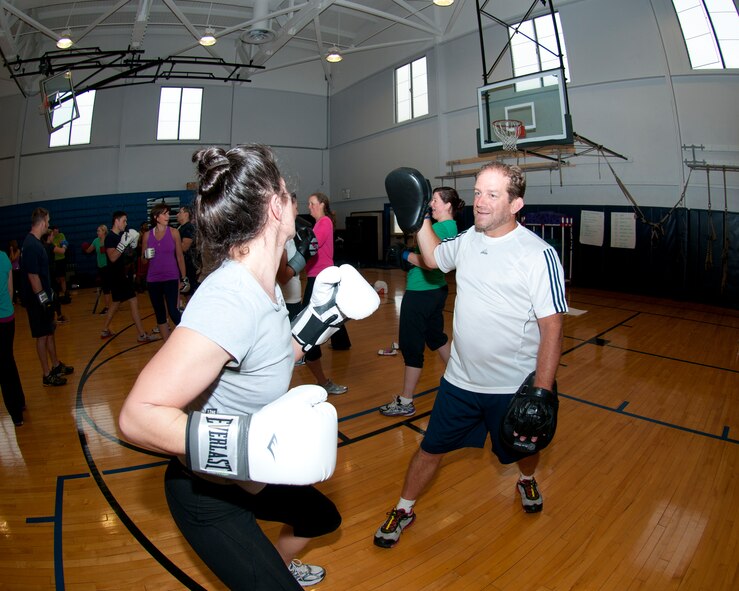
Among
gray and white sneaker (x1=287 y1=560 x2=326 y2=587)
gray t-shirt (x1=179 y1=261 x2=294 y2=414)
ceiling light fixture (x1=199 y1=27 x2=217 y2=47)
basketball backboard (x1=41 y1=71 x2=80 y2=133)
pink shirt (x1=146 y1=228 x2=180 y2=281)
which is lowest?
gray and white sneaker (x1=287 y1=560 x2=326 y2=587)

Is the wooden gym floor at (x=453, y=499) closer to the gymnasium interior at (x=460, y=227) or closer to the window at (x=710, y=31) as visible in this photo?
the gymnasium interior at (x=460, y=227)

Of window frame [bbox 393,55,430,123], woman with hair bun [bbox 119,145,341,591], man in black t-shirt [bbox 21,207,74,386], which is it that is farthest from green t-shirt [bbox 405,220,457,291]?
window frame [bbox 393,55,430,123]

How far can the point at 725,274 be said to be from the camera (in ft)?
24.3

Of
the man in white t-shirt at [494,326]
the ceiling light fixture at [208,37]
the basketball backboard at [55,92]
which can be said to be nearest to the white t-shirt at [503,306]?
the man in white t-shirt at [494,326]

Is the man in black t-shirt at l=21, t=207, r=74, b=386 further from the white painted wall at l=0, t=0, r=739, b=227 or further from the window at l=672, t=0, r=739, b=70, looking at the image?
the window at l=672, t=0, r=739, b=70

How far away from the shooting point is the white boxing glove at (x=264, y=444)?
0.85 m

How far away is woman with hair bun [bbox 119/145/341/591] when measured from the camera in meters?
0.84

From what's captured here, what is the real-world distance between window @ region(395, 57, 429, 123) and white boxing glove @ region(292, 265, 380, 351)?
1211 centimetres

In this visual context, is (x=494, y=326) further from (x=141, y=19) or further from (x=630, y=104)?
(x=141, y=19)

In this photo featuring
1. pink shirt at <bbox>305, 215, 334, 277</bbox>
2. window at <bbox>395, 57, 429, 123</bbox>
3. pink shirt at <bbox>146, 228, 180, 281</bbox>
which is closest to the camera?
pink shirt at <bbox>305, 215, 334, 277</bbox>

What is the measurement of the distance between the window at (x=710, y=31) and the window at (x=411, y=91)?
6.00m

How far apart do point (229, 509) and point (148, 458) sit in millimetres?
2185

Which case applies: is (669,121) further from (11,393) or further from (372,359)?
(11,393)

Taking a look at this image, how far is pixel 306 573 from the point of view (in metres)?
1.84
